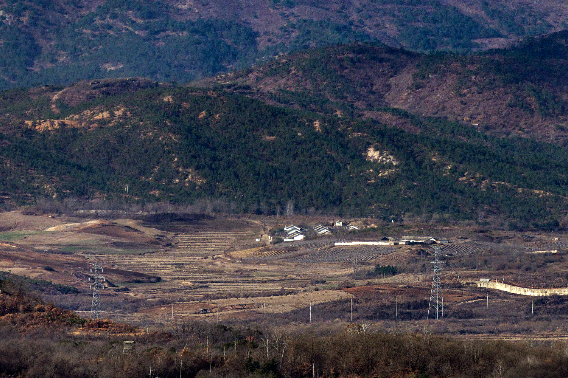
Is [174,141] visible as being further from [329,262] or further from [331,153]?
[329,262]

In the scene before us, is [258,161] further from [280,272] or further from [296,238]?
[280,272]

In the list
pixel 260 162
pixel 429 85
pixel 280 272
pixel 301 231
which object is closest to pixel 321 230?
pixel 301 231

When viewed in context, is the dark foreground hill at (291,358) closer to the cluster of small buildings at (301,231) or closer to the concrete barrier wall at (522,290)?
the concrete barrier wall at (522,290)

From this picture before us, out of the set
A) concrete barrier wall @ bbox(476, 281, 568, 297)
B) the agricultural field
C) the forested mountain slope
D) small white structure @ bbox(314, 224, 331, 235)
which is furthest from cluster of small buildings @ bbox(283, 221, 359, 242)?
the forested mountain slope

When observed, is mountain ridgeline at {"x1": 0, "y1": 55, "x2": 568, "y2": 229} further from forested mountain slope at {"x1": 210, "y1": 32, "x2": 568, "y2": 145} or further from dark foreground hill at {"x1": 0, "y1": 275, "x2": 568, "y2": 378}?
dark foreground hill at {"x1": 0, "y1": 275, "x2": 568, "y2": 378}

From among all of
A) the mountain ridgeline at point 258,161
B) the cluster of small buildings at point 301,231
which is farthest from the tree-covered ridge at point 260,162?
the cluster of small buildings at point 301,231
